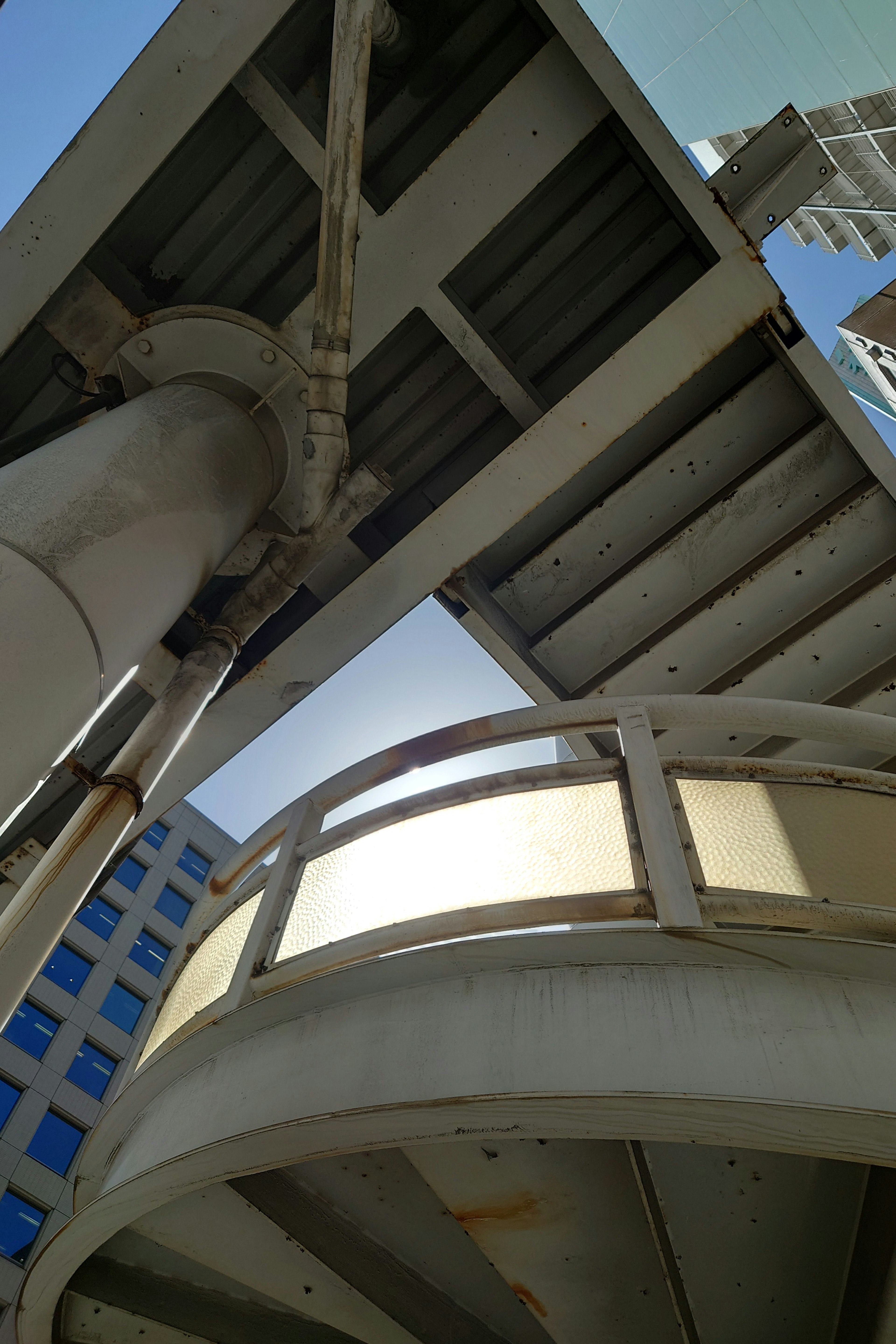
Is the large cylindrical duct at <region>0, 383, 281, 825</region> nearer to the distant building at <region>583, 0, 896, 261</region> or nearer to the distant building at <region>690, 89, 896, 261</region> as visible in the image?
the distant building at <region>583, 0, 896, 261</region>

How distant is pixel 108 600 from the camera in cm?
358

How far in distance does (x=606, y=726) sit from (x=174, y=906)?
33902 mm

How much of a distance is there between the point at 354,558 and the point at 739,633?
140 inches

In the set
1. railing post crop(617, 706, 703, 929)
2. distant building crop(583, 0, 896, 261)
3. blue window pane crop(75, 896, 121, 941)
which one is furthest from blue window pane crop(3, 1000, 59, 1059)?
distant building crop(583, 0, 896, 261)

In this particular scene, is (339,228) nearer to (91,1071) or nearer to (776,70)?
(776,70)

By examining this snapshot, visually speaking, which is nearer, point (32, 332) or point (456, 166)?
point (456, 166)

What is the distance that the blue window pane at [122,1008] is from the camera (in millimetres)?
29391

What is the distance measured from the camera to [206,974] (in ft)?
14.1

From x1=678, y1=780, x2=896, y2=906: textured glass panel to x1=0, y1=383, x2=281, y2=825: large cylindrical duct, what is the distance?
8.35ft

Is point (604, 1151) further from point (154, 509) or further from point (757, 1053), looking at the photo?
point (154, 509)

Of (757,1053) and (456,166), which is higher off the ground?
(456,166)

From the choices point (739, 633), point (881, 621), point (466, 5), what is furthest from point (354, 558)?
point (881, 621)

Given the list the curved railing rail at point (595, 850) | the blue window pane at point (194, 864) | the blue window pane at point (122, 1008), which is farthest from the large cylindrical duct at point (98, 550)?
the blue window pane at point (194, 864)

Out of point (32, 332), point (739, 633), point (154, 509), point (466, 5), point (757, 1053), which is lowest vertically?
point (757, 1053)
